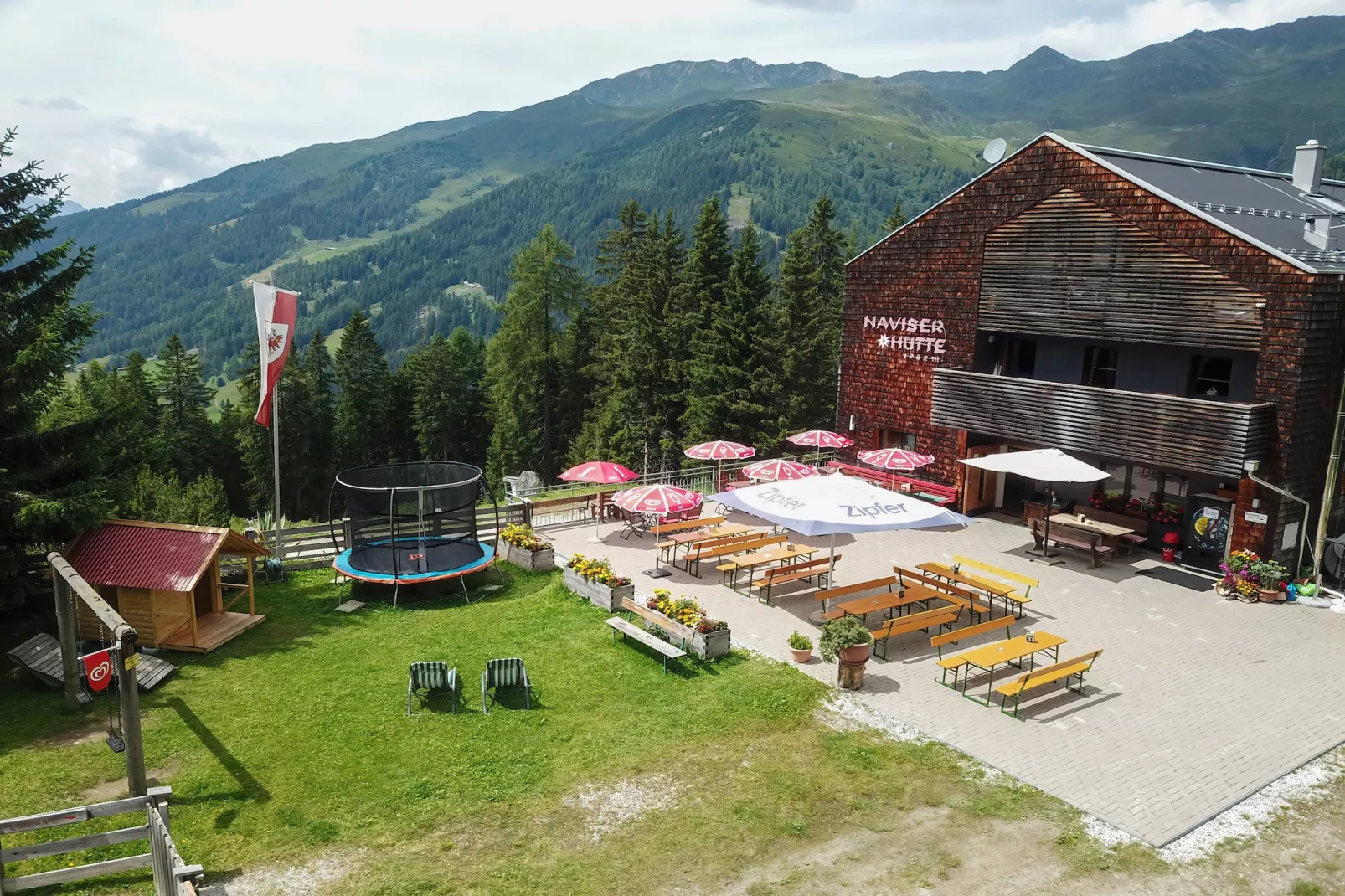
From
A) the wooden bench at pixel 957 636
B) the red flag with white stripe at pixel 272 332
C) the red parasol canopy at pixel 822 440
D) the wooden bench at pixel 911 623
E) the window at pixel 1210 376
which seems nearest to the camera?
the wooden bench at pixel 957 636

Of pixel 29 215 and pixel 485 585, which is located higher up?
pixel 29 215

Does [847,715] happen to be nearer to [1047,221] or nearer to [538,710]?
[538,710]

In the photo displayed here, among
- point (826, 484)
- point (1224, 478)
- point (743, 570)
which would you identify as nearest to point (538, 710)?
point (826, 484)

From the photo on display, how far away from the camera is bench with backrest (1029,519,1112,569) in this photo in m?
21.1

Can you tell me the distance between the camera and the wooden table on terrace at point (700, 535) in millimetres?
21031

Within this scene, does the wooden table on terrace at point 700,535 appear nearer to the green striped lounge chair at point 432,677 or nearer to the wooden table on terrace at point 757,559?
the wooden table on terrace at point 757,559

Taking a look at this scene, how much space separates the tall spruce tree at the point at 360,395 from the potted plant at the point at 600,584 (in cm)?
4985

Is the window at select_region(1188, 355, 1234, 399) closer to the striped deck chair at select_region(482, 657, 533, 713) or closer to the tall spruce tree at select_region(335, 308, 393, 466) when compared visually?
the striped deck chair at select_region(482, 657, 533, 713)

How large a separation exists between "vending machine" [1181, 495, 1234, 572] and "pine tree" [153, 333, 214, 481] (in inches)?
2426

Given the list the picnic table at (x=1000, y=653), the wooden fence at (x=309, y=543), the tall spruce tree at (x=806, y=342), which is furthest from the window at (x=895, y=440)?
the tall spruce tree at (x=806, y=342)

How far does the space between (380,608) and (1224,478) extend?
62.9 feet

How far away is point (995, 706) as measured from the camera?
44.9 feet

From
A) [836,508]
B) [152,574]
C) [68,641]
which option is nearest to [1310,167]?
[836,508]

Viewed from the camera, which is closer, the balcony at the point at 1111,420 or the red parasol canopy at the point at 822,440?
the balcony at the point at 1111,420
